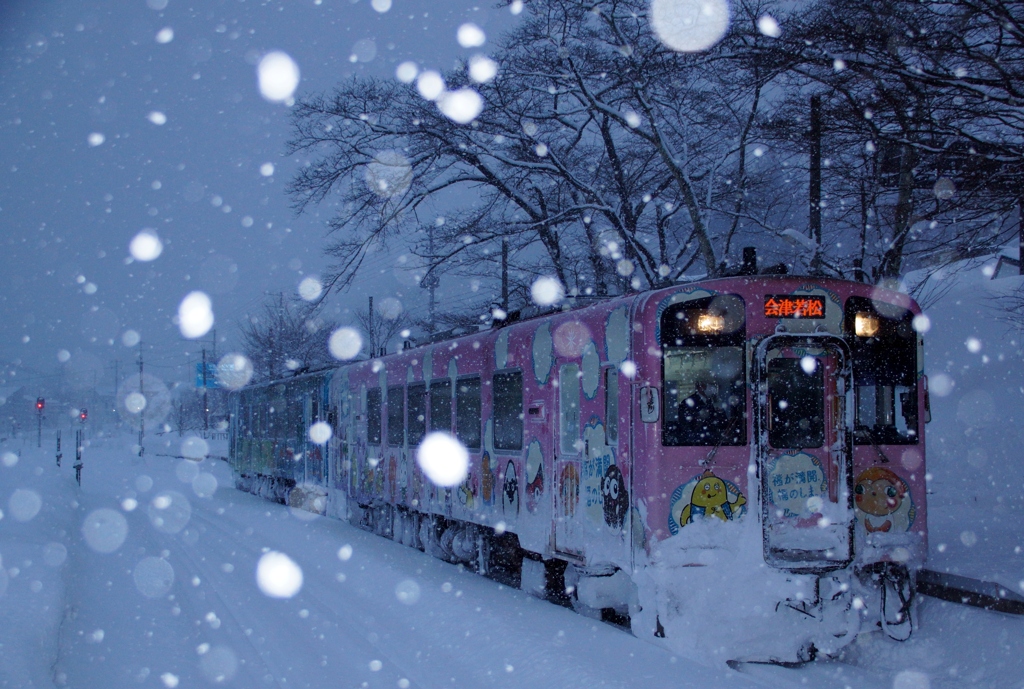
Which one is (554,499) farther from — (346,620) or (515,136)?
(515,136)

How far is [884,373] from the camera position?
25.6 ft

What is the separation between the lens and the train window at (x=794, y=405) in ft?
24.3

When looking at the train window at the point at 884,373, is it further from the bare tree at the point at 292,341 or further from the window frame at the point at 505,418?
the bare tree at the point at 292,341

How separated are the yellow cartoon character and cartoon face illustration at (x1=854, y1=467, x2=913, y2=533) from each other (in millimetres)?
1114

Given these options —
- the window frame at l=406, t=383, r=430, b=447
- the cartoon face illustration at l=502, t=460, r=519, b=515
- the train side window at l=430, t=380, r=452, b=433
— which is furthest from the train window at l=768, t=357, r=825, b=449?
the window frame at l=406, t=383, r=430, b=447

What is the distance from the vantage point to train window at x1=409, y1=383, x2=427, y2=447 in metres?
13.1

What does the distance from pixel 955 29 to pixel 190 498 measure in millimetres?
21453

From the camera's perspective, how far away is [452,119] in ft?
46.7

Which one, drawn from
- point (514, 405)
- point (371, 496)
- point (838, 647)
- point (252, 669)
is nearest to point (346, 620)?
point (252, 669)

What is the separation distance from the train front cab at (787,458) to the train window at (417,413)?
609cm

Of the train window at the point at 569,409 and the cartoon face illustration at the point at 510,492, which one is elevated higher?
the train window at the point at 569,409

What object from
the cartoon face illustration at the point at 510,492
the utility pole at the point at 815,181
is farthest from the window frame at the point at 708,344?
the cartoon face illustration at the point at 510,492

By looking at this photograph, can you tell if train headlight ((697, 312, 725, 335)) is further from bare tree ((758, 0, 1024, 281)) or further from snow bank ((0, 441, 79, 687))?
snow bank ((0, 441, 79, 687))

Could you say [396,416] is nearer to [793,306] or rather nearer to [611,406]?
[611,406]
